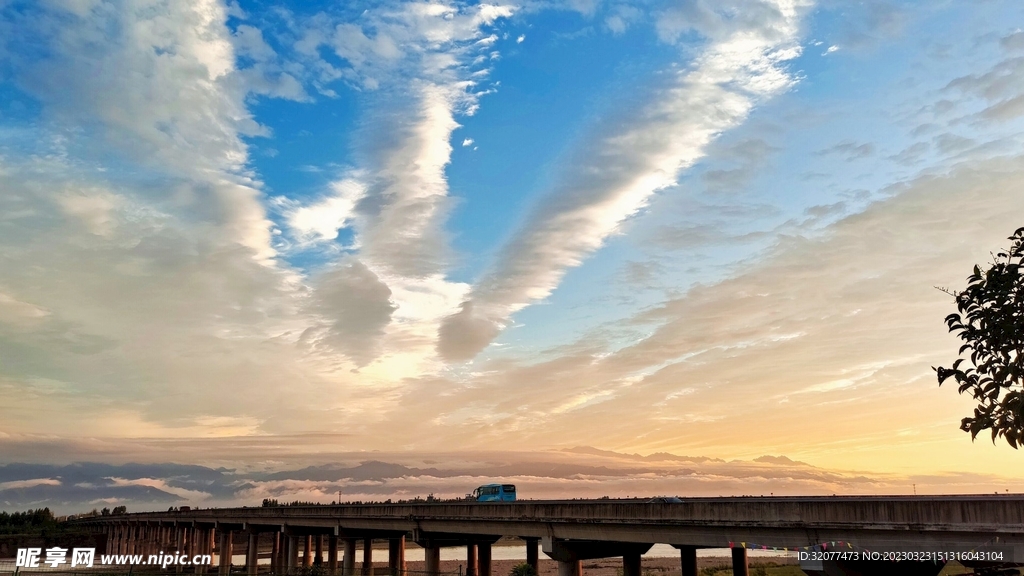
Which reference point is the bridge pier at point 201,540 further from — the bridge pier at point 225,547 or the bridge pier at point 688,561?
the bridge pier at point 688,561

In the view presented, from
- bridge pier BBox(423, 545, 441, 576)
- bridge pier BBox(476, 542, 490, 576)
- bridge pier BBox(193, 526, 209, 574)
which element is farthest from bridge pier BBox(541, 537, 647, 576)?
bridge pier BBox(193, 526, 209, 574)

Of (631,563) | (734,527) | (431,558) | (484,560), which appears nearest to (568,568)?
(631,563)

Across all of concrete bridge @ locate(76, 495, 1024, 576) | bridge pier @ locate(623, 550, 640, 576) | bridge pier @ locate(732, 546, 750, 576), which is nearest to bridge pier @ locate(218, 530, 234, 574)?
concrete bridge @ locate(76, 495, 1024, 576)

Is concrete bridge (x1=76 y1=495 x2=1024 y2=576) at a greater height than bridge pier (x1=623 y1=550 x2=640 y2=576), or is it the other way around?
concrete bridge (x1=76 y1=495 x2=1024 y2=576)

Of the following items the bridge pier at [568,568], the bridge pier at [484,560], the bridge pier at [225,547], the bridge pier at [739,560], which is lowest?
the bridge pier at [225,547]

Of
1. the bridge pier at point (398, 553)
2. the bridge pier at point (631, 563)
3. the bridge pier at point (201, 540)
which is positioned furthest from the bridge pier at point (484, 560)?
the bridge pier at point (201, 540)

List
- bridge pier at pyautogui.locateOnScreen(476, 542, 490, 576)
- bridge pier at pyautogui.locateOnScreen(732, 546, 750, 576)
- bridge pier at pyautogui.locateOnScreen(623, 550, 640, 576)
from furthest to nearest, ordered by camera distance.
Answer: bridge pier at pyautogui.locateOnScreen(476, 542, 490, 576) → bridge pier at pyautogui.locateOnScreen(623, 550, 640, 576) → bridge pier at pyautogui.locateOnScreen(732, 546, 750, 576)

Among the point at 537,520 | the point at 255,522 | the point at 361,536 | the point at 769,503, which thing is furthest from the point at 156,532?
the point at 769,503

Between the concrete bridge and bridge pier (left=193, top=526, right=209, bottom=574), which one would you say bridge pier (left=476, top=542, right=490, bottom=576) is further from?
bridge pier (left=193, top=526, right=209, bottom=574)

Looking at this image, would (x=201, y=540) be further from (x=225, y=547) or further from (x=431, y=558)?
(x=431, y=558)

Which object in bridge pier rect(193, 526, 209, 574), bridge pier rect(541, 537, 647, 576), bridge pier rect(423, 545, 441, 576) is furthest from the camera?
bridge pier rect(193, 526, 209, 574)

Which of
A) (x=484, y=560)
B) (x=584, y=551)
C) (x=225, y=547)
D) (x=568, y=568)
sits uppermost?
(x=584, y=551)

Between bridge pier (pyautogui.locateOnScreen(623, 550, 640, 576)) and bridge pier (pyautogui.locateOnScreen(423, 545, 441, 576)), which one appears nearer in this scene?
bridge pier (pyautogui.locateOnScreen(623, 550, 640, 576))

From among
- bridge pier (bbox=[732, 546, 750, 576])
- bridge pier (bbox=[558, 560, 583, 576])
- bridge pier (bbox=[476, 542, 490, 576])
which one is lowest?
bridge pier (bbox=[476, 542, 490, 576])
